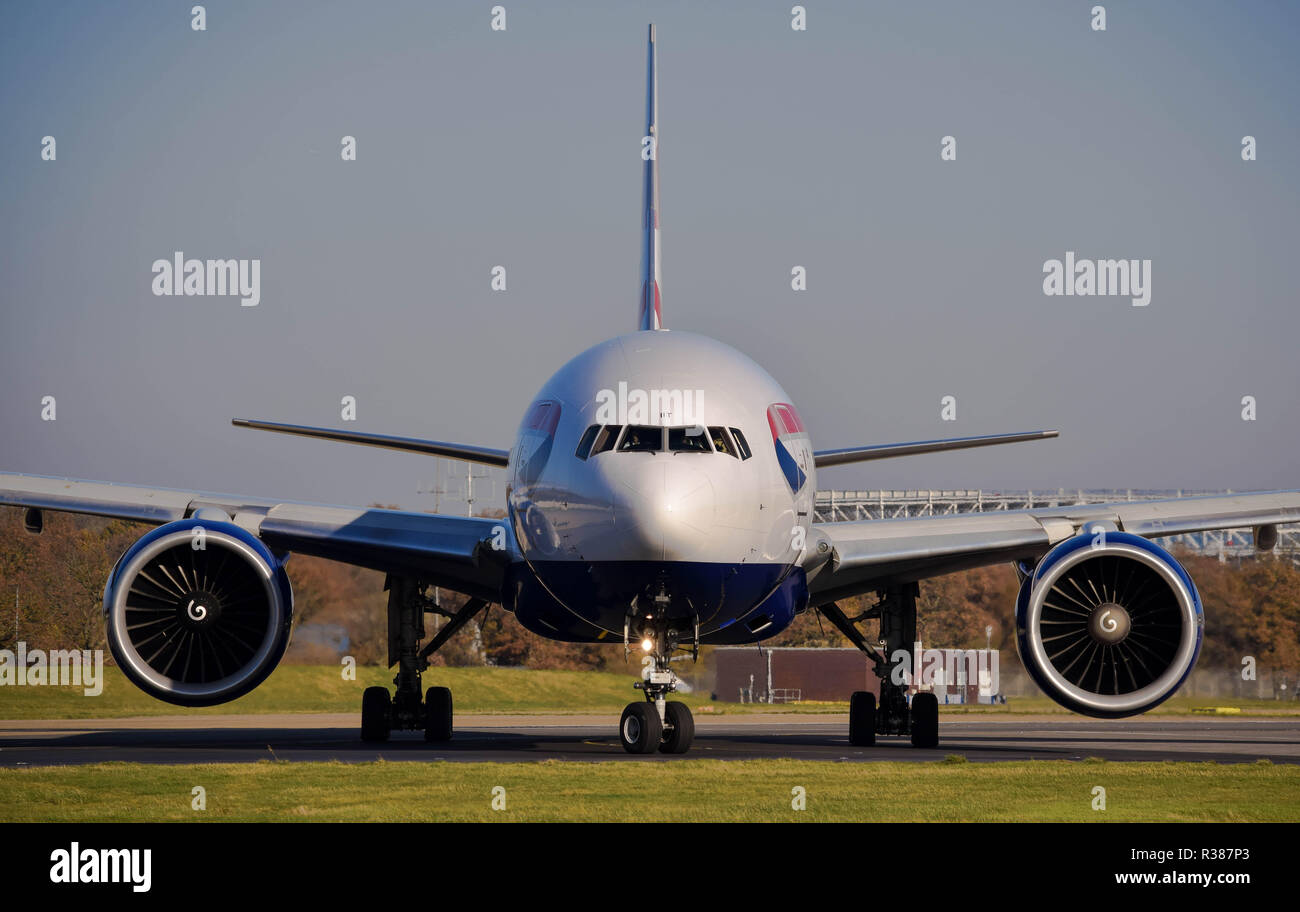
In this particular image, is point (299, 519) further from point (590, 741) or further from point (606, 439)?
point (606, 439)

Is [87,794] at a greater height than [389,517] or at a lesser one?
lesser

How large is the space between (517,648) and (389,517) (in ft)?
150

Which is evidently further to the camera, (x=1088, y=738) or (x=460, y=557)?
(x=1088, y=738)

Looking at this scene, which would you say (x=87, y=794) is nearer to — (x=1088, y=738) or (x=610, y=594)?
(x=610, y=594)

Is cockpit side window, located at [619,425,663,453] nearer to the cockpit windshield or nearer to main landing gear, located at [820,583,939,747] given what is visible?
the cockpit windshield

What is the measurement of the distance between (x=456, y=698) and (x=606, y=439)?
30.5m

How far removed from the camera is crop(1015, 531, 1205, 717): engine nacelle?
Answer: 61.1ft

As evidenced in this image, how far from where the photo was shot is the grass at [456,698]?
3891 centimetres

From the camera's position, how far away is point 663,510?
1569 cm

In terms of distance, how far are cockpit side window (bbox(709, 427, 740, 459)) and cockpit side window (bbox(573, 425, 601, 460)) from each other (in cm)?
118

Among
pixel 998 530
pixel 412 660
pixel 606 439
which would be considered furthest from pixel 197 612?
pixel 998 530
